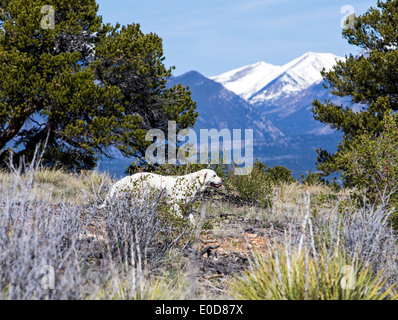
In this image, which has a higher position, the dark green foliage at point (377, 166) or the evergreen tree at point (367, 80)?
the evergreen tree at point (367, 80)

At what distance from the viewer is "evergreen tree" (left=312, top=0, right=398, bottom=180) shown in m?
15.4

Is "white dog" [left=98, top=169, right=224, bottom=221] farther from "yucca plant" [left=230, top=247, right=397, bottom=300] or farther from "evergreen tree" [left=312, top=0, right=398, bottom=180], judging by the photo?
"evergreen tree" [left=312, top=0, right=398, bottom=180]

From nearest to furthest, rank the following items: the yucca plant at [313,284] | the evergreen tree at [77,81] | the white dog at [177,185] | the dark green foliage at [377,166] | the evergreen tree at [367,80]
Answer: the yucca plant at [313,284] < the white dog at [177,185] < the dark green foliage at [377,166] < the evergreen tree at [77,81] < the evergreen tree at [367,80]

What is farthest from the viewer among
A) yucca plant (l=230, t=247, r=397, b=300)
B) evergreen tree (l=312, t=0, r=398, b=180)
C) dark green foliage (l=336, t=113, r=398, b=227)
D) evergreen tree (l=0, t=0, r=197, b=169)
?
evergreen tree (l=312, t=0, r=398, b=180)

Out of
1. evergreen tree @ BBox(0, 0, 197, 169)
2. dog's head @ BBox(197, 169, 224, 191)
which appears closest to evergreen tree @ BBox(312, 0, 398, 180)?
evergreen tree @ BBox(0, 0, 197, 169)

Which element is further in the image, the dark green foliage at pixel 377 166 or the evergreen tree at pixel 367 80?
the evergreen tree at pixel 367 80

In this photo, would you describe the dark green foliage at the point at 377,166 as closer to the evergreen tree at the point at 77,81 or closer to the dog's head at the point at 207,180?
the dog's head at the point at 207,180

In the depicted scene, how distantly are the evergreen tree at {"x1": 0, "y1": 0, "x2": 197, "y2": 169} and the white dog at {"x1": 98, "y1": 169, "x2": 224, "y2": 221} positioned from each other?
7.01 metres

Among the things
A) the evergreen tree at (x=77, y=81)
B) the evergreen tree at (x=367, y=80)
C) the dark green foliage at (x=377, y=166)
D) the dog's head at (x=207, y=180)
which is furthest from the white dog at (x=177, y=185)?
the evergreen tree at (x=367, y=80)

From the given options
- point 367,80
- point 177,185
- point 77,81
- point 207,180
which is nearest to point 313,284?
point 177,185

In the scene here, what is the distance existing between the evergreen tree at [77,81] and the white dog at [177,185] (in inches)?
276

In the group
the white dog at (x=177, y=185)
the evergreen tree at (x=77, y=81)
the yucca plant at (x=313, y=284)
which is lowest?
the yucca plant at (x=313, y=284)

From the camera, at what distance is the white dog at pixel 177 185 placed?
6949mm
